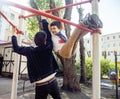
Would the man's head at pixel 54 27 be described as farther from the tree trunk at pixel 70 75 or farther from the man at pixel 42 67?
the tree trunk at pixel 70 75

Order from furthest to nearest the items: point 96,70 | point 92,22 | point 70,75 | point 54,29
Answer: point 70,75 → point 54,29 → point 96,70 → point 92,22

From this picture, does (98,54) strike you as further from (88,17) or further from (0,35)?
(0,35)

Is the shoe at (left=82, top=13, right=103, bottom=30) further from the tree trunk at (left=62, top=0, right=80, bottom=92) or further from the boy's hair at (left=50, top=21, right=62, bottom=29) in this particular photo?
the tree trunk at (left=62, top=0, right=80, bottom=92)

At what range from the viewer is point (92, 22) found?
196cm

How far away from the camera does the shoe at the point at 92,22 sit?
1.91 meters

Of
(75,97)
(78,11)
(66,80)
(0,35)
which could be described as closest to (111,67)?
(78,11)

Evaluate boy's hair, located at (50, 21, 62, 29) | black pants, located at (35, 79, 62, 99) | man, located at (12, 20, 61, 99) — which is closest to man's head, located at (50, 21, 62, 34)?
boy's hair, located at (50, 21, 62, 29)

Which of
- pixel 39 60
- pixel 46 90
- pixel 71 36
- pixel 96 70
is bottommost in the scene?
pixel 46 90

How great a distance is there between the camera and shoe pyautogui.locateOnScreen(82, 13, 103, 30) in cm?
191

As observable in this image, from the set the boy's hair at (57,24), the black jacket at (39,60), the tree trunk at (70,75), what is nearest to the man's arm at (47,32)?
the black jacket at (39,60)

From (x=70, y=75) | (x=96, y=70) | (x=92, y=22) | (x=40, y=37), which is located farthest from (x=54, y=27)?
(x=70, y=75)

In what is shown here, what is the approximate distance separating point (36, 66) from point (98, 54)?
2.60 feet

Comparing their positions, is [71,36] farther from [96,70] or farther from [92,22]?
[96,70]

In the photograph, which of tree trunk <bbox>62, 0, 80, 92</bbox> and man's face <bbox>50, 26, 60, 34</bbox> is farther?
tree trunk <bbox>62, 0, 80, 92</bbox>
